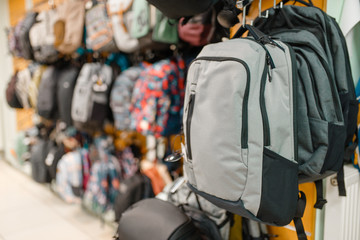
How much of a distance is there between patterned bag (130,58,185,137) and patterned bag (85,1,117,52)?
0.40m

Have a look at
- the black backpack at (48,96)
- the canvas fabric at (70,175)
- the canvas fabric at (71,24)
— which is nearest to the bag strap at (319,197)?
the canvas fabric at (71,24)

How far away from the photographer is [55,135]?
3.29 meters

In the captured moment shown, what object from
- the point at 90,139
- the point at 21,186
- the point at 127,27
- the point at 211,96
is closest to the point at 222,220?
the point at 211,96

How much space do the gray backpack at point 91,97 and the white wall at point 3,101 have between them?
8.26ft

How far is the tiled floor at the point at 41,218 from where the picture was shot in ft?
8.20

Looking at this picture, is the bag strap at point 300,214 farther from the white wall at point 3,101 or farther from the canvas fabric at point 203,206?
the white wall at point 3,101

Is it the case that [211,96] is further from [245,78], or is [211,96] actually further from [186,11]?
[186,11]

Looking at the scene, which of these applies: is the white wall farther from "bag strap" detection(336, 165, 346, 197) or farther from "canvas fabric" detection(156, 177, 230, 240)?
"bag strap" detection(336, 165, 346, 197)

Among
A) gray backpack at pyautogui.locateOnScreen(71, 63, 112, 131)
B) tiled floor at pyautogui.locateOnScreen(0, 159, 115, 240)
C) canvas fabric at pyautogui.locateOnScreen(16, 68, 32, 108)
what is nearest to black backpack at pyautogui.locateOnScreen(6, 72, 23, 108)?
canvas fabric at pyautogui.locateOnScreen(16, 68, 32, 108)

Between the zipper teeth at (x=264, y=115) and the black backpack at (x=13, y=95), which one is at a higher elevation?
the zipper teeth at (x=264, y=115)

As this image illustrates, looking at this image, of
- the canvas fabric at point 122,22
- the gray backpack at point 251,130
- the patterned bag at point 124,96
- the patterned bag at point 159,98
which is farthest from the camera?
the patterned bag at point 124,96

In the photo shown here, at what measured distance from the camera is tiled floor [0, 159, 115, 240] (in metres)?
2.50

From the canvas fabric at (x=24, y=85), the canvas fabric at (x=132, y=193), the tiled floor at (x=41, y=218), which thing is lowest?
the tiled floor at (x=41, y=218)

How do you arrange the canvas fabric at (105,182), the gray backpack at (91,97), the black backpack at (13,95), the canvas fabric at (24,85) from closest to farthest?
the gray backpack at (91,97) < the canvas fabric at (105,182) < the canvas fabric at (24,85) < the black backpack at (13,95)
